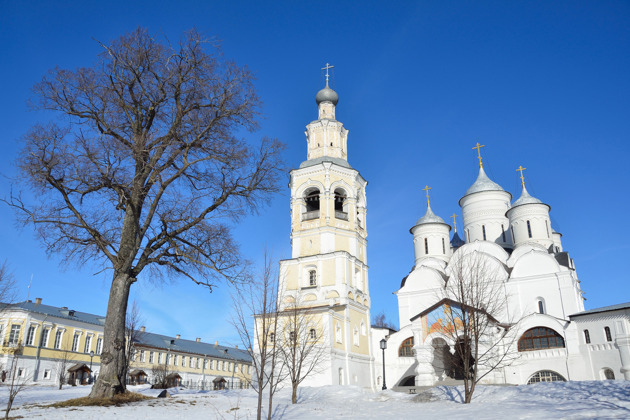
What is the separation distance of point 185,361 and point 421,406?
A: 4239 cm

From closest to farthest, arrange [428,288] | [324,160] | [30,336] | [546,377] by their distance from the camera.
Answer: [546,377] < [324,160] < [428,288] < [30,336]

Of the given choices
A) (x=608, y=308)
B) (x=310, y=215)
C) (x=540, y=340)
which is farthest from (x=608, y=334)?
(x=310, y=215)

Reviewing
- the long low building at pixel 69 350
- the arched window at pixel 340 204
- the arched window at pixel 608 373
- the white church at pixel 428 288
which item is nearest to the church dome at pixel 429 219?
the white church at pixel 428 288

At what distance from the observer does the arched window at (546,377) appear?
26531mm

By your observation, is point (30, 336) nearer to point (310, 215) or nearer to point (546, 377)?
point (310, 215)

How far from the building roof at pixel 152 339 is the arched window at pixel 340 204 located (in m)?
10.5

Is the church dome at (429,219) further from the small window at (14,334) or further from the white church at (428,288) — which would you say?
the small window at (14,334)

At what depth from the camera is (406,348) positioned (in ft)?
104

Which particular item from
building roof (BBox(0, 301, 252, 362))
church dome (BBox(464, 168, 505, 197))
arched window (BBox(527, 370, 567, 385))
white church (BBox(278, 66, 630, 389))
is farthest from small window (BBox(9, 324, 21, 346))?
church dome (BBox(464, 168, 505, 197))

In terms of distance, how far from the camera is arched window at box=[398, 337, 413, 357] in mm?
31625

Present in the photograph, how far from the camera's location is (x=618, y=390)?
14.0 meters

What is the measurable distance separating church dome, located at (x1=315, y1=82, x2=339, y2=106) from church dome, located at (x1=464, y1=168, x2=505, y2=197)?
511 inches

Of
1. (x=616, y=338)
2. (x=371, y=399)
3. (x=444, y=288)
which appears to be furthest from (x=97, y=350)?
(x=616, y=338)

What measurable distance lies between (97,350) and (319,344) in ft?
86.1
